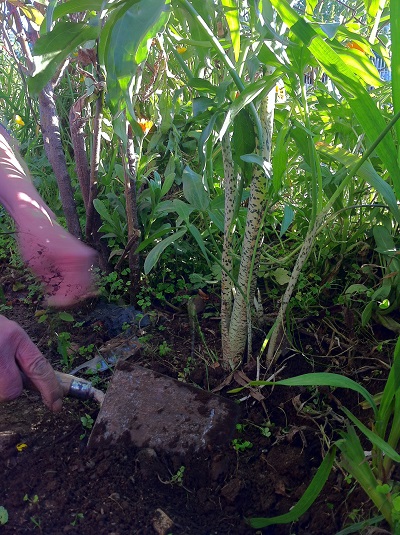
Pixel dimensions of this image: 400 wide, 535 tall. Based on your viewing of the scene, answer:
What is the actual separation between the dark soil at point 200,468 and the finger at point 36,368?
155 millimetres

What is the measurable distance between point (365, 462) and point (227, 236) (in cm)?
65

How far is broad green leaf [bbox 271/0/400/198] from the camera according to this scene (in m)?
0.99

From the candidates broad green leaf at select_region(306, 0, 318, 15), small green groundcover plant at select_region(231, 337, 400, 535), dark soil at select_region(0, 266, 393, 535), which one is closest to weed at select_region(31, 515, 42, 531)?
dark soil at select_region(0, 266, 393, 535)

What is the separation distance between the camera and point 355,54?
1.10 metres

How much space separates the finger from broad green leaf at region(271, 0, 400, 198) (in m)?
0.91

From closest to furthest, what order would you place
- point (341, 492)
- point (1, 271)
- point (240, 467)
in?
point (341, 492), point (240, 467), point (1, 271)

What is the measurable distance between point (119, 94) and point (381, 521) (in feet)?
3.22

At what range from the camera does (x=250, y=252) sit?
4.71 ft

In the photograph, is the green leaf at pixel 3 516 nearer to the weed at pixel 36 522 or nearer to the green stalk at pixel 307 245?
the weed at pixel 36 522

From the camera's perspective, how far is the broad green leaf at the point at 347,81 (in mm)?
991

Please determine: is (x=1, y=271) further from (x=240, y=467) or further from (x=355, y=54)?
(x=355, y=54)

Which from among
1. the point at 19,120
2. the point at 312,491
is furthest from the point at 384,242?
the point at 19,120

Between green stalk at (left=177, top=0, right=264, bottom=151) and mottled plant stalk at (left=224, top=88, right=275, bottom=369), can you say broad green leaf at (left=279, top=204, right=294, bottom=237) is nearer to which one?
mottled plant stalk at (left=224, top=88, right=275, bottom=369)

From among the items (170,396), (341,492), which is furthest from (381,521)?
(170,396)
